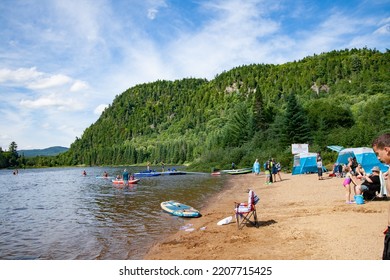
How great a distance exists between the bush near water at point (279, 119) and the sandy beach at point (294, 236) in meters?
23.9

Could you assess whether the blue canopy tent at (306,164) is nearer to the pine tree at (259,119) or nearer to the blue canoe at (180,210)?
the blue canoe at (180,210)

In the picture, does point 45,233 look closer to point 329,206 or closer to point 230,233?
point 230,233

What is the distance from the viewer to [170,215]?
14141 millimetres

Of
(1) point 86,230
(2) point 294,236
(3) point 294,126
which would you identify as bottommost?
(1) point 86,230

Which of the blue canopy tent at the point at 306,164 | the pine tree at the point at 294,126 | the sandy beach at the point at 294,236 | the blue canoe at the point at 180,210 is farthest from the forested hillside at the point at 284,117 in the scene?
the sandy beach at the point at 294,236

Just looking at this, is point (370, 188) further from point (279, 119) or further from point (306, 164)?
point (279, 119)

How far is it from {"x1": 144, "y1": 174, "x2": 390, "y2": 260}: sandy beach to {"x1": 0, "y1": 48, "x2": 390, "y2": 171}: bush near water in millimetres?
23916

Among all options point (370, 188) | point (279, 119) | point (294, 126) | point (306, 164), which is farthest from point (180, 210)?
point (279, 119)

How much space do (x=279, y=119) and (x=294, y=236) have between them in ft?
141

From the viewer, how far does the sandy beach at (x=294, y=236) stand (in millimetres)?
6531

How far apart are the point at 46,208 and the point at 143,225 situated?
31.4 ft

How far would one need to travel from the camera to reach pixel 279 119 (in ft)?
162

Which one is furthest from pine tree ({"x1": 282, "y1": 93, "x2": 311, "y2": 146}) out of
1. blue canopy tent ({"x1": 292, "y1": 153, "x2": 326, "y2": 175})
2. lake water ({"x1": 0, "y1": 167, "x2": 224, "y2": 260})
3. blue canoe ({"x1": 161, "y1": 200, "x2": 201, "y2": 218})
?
blue canoe ({"x1": 161, "y1": 200, "x2": 201, "y2": 218})

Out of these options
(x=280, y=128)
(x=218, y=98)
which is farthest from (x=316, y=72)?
(x=280, y=128)
